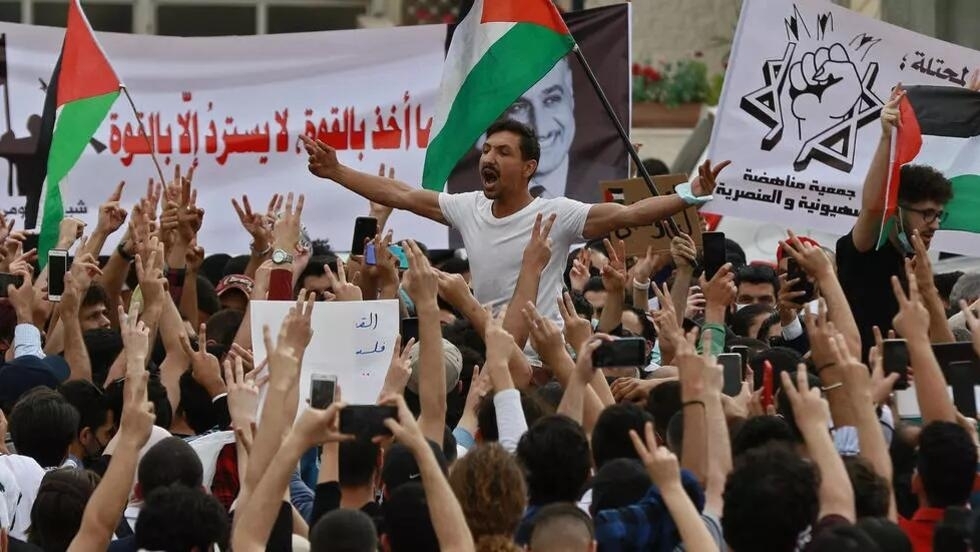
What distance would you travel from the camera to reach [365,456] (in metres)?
5.66

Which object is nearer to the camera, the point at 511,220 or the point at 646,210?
the point at 646,210

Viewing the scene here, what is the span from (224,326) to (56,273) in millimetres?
731

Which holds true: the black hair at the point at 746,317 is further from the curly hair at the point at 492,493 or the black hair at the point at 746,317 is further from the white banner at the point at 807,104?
the curly hair at the point at 492,493

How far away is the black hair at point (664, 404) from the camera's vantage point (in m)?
6.59

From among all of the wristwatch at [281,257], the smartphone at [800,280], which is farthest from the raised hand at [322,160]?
the smartphone at [800,280]

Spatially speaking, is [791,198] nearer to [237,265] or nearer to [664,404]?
[237,265]

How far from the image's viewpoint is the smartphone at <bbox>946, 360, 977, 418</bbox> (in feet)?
19.9

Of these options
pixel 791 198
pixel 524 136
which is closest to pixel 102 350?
pixel 524 136

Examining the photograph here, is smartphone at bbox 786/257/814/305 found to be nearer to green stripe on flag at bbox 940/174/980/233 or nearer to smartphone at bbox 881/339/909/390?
green stripe on flag at bbox 940/174/980/233

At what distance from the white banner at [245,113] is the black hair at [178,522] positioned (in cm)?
651

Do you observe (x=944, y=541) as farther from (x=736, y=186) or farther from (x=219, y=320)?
(x=736, y=186)

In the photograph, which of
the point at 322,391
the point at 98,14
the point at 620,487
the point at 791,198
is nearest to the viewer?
the point at 620,487

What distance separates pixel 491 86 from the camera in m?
8.89

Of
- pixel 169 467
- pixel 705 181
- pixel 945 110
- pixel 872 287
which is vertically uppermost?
pixel 945 110
